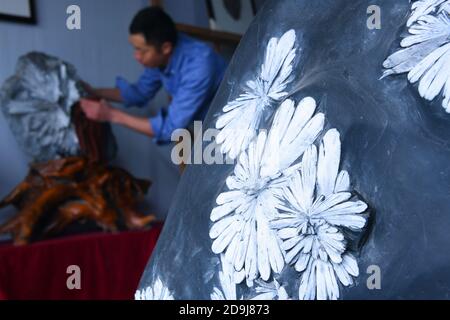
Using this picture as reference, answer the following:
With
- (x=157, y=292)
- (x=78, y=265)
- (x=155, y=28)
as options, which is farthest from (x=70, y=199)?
(x=157, y=292)

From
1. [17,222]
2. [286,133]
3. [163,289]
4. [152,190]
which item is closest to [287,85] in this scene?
[286,133]

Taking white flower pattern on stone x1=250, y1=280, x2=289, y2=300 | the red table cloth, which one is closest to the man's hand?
the red table cloth

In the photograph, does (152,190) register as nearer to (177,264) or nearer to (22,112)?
(22,112)

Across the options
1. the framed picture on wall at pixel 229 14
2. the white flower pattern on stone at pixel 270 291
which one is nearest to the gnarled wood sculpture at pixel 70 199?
the framed picture on wall at pixel 229 14

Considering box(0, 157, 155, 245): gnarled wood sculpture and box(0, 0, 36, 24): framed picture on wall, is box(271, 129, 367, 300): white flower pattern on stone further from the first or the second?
box(0, 0, 36, 24): framed picture on wall

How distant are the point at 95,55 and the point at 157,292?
1.83 meters

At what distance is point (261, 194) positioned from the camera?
0.34 m

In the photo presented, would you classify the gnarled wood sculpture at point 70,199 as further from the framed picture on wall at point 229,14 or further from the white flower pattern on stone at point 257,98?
the white flower pattern on stone at point 257,98

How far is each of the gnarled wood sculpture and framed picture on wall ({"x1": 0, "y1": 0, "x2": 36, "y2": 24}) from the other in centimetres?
52

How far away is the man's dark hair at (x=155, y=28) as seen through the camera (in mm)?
1834

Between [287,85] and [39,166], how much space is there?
1.41m

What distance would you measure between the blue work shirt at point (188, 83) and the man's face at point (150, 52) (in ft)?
0.08

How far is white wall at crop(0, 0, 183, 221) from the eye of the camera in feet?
6.15

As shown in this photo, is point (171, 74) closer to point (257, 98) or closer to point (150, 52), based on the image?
point (150, 52)
